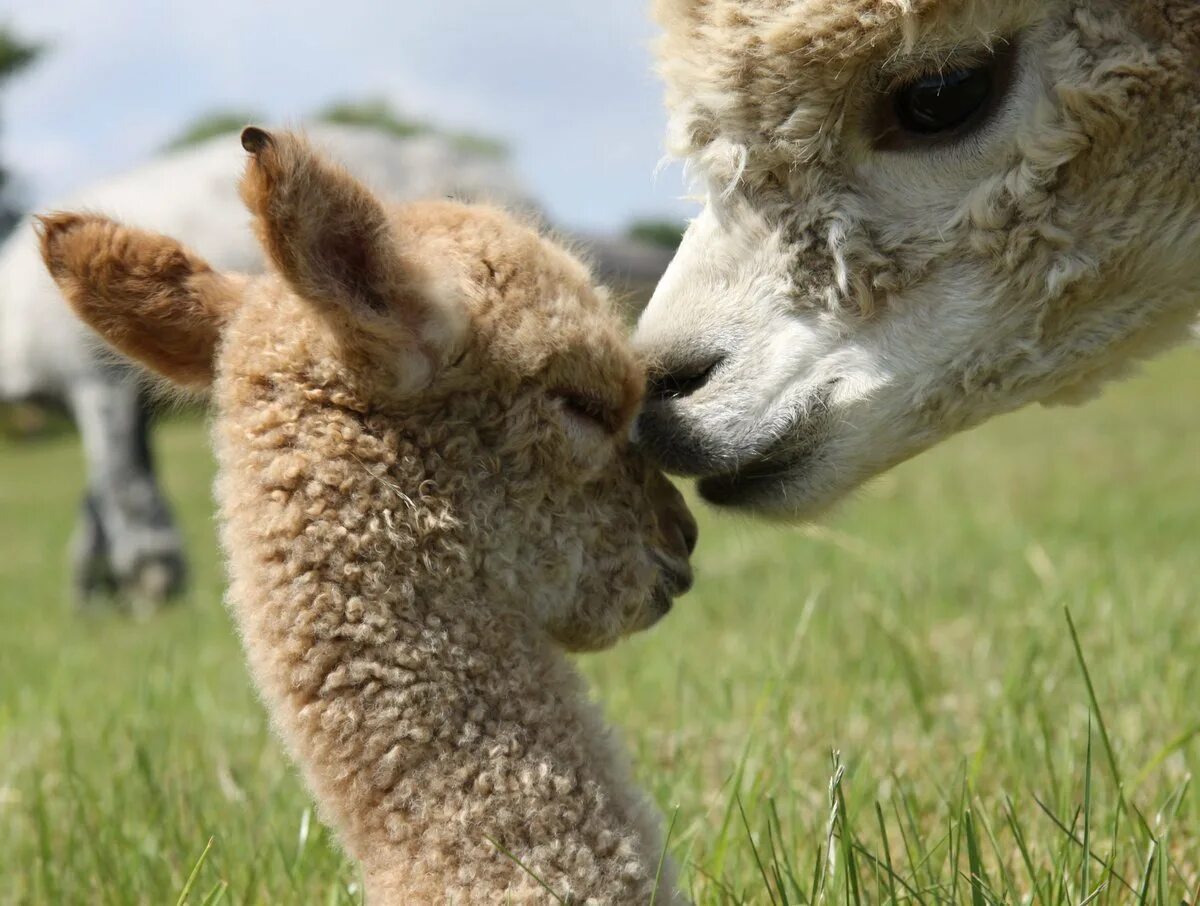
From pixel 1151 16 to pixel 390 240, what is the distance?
1270 millimetres

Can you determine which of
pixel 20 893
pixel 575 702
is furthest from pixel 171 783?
pixel 575 702

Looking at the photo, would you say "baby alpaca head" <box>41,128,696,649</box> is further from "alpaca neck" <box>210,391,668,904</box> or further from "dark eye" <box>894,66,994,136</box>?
"dark eye" <box>894,66,994,136</box>

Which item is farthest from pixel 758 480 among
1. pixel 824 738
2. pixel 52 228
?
pixel 52 228

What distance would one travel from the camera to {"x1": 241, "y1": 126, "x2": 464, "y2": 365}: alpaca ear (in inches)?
66.7

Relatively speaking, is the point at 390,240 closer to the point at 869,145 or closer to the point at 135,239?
the point at 135,239

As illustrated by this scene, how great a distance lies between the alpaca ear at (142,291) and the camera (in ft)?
6.89

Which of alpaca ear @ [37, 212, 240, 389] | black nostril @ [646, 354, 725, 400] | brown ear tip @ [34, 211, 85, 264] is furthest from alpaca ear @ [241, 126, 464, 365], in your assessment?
black nostril @ [646, 354, 725, 400]

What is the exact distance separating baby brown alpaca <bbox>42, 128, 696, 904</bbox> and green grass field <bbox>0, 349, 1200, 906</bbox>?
34 centimetres

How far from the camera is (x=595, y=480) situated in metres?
2.22

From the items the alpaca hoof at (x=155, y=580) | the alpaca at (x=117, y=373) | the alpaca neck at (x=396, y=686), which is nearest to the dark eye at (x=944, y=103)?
the alpaca neck at (x=396, y=686)

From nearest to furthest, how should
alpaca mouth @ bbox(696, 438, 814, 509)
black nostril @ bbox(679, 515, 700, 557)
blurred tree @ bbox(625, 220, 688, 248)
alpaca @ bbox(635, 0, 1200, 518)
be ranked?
alpaca @ bbox(635, 0, 1200, 518)
black nostril @ bbox(679, 515, 700, 557)
alpaca mouth @ bbox(696, 438, 814, 509)
blurred tree @ bbox(625, 220, 688, 248)

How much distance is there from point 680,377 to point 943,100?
667 millimetres

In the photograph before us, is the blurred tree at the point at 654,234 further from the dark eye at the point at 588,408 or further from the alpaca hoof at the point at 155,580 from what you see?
the dark eye at the point at 588,408

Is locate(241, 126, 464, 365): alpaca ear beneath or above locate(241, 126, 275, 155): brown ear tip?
Answer: beneath
